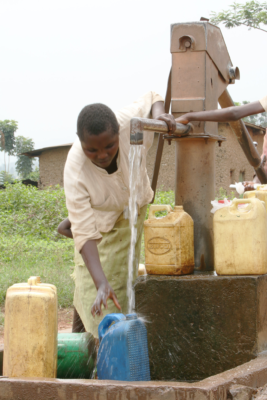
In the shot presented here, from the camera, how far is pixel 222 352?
2.13 meters

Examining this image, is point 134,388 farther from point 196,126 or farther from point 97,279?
point 196,126

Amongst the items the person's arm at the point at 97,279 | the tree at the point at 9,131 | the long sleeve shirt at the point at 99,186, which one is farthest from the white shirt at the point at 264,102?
the tree at the point at 9,131

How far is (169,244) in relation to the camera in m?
2.29

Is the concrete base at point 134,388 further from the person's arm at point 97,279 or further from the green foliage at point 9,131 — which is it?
the green foliage at point 9,131

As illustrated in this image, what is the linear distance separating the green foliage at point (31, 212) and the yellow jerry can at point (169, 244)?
6.59 m

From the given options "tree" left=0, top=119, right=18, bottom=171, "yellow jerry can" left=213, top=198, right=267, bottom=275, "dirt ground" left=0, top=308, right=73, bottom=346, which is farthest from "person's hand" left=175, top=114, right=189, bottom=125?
"tree" left=0, top=119, right=18, bottom=171

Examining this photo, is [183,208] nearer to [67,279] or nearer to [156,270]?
[156,270]

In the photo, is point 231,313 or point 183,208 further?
point 183,208

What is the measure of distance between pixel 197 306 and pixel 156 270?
0.28 meters

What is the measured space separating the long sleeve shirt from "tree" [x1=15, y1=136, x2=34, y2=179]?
3200cm

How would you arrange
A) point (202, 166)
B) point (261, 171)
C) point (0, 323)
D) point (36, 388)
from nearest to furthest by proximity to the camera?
1. point (36, 388)
2. point (202, 166)
3. point (261, 171)
4. point (0, 323)

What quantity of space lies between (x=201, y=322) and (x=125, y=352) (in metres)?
0.42

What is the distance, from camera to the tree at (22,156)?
113 feet

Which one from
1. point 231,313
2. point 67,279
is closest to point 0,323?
point 67,279
